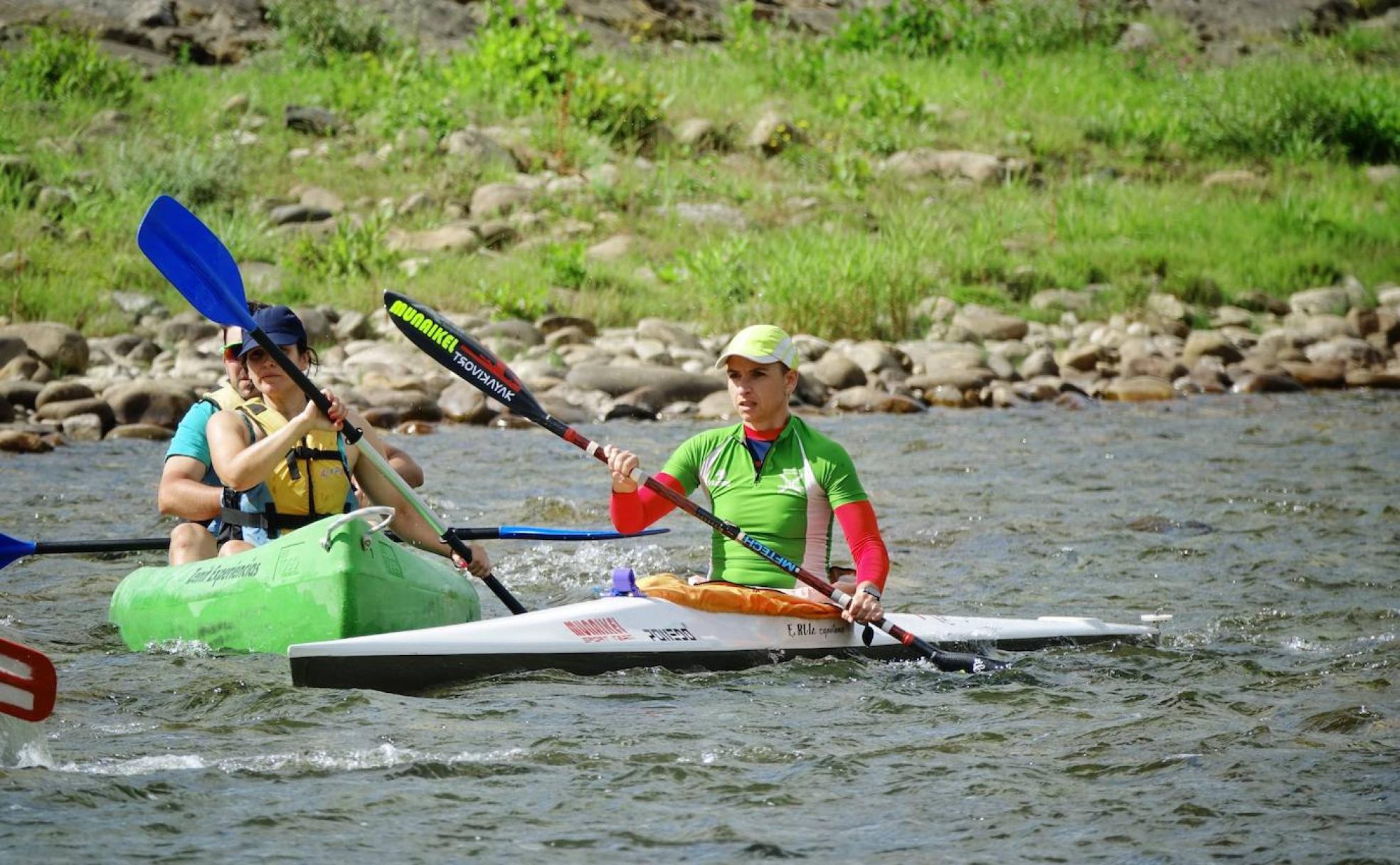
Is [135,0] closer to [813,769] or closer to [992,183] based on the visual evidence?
[992,183]

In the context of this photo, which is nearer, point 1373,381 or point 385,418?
point 385,418

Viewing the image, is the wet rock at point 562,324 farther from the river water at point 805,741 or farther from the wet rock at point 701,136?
the river water at point 805,741

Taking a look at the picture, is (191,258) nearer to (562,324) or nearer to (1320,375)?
(562,324)

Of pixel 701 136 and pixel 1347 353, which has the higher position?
pixel 701 136

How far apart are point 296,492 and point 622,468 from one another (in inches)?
41.8

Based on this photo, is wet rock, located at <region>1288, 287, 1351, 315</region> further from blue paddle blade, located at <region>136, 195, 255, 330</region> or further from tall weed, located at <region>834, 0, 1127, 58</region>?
blue paddle blade, located at <region>136, 195, 255, 330</region>

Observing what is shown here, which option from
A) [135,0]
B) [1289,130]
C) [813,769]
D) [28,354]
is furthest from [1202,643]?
[135,0]

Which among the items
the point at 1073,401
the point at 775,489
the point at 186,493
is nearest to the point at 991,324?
the point at 1073,401

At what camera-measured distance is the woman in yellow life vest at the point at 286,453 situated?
477 centimetres

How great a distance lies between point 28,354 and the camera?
34.5ft

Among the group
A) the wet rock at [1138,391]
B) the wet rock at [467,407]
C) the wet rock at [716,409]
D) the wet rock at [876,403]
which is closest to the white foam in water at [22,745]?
the wet rock at [467,407]

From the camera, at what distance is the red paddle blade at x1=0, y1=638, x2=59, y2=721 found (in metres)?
3.30

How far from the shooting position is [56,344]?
34.9ft

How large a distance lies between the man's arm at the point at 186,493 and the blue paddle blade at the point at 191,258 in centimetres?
43
